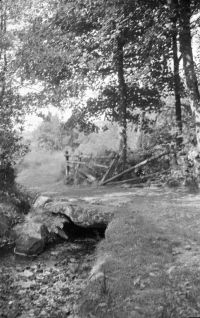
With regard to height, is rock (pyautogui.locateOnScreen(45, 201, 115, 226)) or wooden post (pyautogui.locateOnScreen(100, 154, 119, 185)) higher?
wooden post (pyautogui.locateOnScreen(100, 154, 119, 185))

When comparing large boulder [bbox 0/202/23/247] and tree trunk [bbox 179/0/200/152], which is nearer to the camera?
large boulder [bbox 0/202/23/247]

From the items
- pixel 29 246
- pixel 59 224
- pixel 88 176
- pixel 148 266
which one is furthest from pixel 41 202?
pixel 148 266

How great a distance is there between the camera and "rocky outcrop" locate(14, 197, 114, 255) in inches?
405

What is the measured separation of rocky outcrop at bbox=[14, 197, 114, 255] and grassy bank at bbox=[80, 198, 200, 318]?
128 centimetres

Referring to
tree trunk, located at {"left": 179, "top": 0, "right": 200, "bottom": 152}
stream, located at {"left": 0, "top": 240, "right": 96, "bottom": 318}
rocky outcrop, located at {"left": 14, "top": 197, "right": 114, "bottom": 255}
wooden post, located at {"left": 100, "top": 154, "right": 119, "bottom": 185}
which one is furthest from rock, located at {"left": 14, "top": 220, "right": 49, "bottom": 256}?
tree trunk, located at {"left": 179, "top": 0, "right": 200, "bottom": 152}

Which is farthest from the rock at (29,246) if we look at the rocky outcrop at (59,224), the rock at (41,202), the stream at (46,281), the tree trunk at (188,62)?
the tree trunk at (188,62)

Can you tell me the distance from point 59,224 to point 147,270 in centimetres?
504

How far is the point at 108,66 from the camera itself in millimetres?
19891

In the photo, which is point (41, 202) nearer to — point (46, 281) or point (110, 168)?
point (110, 168)

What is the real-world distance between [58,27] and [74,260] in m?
13.1

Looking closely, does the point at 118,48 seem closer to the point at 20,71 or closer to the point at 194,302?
the point at 20,71

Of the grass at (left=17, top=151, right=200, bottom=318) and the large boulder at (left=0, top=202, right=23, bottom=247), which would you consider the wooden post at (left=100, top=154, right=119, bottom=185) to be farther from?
the grass at (left=17, top=151, right=200, bottom=318)

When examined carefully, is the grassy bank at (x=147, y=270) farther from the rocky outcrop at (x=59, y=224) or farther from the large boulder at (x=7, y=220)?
the large boulder at (x=7, y=220)

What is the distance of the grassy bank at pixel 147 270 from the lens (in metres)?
5.45
